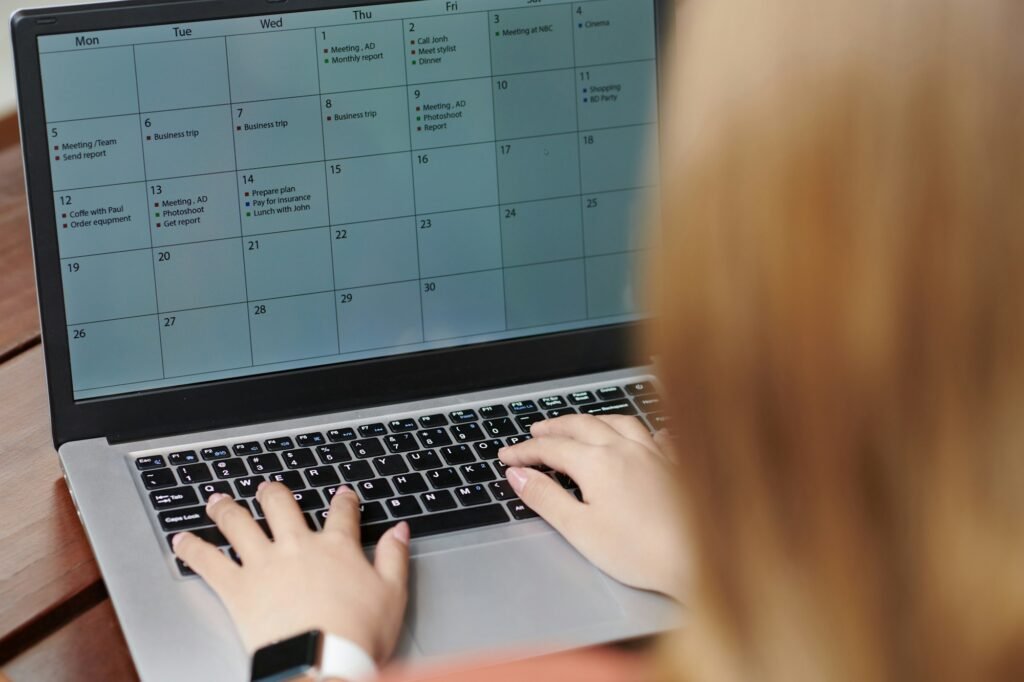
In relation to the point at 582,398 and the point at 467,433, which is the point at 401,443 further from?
the point at 582,398

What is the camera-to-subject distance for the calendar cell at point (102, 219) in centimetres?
92

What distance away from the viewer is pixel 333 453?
0.92 m

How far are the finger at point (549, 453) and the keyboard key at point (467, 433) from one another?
0.12 ft

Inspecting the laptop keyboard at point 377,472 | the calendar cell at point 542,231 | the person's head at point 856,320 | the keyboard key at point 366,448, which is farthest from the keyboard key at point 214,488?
the person's head at point 856,320

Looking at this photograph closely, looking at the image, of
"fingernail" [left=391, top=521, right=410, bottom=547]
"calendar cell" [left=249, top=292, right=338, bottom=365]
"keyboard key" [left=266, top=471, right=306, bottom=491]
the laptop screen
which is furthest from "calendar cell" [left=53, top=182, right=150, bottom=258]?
"fingernail" [left=391, top=521, right=410, bottom=547]

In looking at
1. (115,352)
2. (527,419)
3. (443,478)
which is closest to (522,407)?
(527,419)

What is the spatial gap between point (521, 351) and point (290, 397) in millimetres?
201

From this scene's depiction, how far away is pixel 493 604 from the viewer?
782 mm

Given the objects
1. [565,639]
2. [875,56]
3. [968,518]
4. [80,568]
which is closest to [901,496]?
[968,518]

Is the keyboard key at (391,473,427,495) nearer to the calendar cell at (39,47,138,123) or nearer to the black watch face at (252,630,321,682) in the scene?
the black watch face at (252,630,321,682)

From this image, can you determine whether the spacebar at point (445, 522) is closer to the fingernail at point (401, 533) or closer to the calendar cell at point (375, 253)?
the fingernail at point (401, 533)

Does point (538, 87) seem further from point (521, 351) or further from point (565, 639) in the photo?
point (565, 639)

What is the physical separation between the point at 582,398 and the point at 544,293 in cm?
10

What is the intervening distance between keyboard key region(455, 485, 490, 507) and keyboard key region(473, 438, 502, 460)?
4cm
